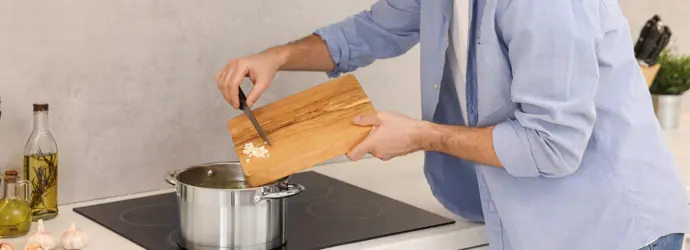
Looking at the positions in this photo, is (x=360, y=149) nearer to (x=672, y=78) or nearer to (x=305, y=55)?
(x=305, y=55)

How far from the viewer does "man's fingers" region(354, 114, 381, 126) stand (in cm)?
140

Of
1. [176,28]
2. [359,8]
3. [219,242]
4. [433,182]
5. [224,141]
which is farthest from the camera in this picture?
[359,8]

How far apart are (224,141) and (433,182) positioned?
1.57 ft

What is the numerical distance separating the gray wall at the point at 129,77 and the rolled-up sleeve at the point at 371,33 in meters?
0.25

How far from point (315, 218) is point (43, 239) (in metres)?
0.46

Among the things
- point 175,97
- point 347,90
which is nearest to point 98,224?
point 175,97

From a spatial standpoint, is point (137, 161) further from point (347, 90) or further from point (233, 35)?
point (347, 90)

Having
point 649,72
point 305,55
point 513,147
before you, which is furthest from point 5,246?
point 649,72

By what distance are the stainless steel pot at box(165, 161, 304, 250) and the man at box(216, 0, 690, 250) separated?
5.7 inches

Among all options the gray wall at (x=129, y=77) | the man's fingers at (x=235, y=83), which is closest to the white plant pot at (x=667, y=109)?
the gray wall at (x=129, y=77)

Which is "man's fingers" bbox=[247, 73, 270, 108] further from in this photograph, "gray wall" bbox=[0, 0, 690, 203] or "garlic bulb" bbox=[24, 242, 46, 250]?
"garlic bulb" bbox=[24, 242, 46, 250]

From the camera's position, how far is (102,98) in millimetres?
1670

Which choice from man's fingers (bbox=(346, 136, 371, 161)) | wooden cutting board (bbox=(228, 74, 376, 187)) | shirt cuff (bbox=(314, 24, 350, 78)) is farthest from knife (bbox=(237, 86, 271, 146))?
shirt cuff (bbox=(314, 24, 350, 78))

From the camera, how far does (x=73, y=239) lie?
1353 millimetres
